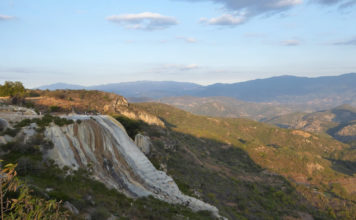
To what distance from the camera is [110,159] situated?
27.2m

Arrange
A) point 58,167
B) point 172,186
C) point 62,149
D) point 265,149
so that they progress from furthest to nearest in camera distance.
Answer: point 265,149
point 172,186
point 62,149
point 58,167

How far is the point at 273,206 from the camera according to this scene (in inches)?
2233

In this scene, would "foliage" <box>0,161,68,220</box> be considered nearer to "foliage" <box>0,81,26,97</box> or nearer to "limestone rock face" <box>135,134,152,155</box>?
"limestone rock face" <box>135,134,152,155</box>

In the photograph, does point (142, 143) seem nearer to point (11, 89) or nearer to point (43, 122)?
point (43, 122)

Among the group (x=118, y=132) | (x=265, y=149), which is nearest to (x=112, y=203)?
(x=118, y=132)

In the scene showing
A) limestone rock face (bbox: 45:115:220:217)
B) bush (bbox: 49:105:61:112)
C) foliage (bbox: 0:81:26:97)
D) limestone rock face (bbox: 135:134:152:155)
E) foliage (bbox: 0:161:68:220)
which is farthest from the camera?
foliage (bbox: 0:81:26:97)

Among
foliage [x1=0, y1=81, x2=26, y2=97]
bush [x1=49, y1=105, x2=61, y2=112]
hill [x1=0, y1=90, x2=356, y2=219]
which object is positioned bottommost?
hill [x1=0, y1=90, x2=356, y2=219]

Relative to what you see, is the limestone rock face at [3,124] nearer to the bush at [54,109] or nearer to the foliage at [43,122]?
the foliage at [43,122]

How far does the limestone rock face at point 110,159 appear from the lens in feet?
Result: 77.9

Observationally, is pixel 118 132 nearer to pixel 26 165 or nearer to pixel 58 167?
pixel 58 167


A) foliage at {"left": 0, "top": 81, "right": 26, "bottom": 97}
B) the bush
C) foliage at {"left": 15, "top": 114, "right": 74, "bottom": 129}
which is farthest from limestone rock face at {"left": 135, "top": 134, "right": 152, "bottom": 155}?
foliage at {"left": 0, "top": 81, "right": 26, "bottom": 97}

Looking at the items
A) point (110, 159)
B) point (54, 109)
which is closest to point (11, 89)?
point (54, 109)

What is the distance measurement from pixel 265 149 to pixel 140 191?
128 m

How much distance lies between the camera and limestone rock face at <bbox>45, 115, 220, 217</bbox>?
77.9ft
